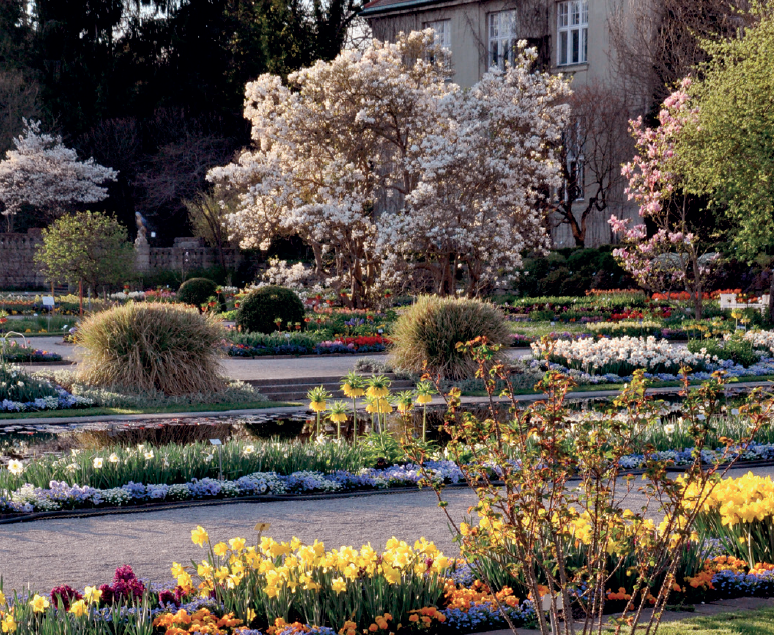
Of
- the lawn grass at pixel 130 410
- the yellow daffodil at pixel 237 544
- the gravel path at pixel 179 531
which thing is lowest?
the gravel path at pixel 179 531

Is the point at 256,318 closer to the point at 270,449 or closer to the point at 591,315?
the point at 591,315

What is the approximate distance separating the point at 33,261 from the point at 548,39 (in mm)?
20445

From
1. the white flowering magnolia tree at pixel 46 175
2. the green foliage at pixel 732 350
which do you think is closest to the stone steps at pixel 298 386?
the green foliage at pixel 732 350

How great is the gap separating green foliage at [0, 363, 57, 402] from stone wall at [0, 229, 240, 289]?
24689 millimetres

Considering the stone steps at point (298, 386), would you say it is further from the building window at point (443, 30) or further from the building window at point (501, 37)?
the building window at point (443, 30)

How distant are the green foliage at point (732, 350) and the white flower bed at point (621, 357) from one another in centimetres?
60

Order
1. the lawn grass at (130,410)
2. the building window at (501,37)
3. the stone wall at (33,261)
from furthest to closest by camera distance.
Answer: the stone wall at (33,261), the building window at (501,37), the lawn grass at (130,410)

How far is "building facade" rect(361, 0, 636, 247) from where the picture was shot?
30.8m

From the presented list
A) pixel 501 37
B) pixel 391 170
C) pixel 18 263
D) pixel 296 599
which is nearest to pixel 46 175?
pixel 18 263

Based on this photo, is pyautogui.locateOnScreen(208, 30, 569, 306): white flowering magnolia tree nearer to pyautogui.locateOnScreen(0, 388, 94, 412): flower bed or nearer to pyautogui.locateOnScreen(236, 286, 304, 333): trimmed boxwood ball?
pyautogui.locateOnScreen(236, 286, 304, 333): trimmed boxwood ball

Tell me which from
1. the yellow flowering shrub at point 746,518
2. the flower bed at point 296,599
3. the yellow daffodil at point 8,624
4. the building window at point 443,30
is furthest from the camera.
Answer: the building window at point 443,30

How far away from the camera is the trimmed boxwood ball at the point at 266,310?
61.3 feet

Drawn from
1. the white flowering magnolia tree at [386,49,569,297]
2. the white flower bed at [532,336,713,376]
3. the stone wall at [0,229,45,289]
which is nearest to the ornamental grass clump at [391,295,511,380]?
the white flower bed at [532,336,713,376]

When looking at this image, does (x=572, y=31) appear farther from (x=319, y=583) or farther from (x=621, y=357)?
(x=319, y=583)
